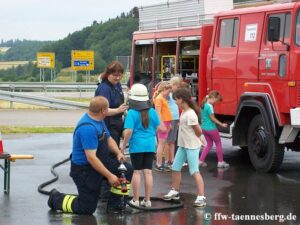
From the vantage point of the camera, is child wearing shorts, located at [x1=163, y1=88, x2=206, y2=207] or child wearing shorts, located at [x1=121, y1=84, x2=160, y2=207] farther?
child wearing shorts, located at [x1=163, y1=88, x2=206, y2=207]

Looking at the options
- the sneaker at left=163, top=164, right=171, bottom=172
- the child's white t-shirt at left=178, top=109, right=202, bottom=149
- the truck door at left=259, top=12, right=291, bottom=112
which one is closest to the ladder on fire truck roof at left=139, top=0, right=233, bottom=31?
the truck door at left=259, top=12, right=291, bottom=112

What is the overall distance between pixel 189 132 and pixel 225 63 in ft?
12.4

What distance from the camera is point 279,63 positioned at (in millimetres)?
10820

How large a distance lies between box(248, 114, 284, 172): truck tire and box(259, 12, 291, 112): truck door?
62cm

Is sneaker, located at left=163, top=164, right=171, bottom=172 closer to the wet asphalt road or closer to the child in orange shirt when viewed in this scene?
the child in orange shirt

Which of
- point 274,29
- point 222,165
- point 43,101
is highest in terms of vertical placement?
point 274,29

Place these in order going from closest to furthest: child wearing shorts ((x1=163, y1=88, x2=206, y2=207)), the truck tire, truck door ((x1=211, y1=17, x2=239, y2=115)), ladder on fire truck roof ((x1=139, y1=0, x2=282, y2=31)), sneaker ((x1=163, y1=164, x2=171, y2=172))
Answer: child wearing shorts ((x1=163, y1=88, x2=206, y2=207)) → the truck tire → sneaker ((x1=163, y1=164, x2=171, y2=172)) → truck door ((x1=211, y1=17, x2=239, y2=115)) → ladder on fire truck roof ((x1=139, y1=0, x2=282, y2=31))

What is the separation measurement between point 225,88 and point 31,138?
6.81 metres

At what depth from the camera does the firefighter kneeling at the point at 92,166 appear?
24.9 ft

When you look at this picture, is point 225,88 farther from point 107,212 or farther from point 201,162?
point 107,212

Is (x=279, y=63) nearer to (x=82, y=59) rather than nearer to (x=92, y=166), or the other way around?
(x=92, y=166)

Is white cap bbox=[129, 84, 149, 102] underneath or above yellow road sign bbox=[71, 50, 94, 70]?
above

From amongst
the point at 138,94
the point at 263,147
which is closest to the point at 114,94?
the point at 138,94

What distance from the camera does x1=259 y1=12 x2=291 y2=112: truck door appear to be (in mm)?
10680
